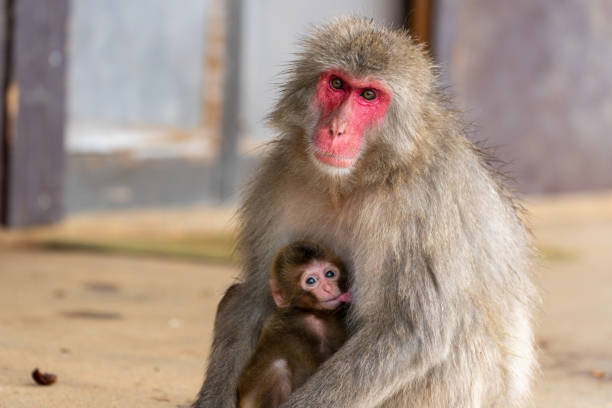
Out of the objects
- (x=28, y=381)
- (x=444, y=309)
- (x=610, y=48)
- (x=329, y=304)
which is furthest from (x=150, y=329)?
(x=610, y=48)

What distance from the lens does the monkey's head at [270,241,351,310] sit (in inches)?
144

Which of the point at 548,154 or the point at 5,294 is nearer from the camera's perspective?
the point at 5,294

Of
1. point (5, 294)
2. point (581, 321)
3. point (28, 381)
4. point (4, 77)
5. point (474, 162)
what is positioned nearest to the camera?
point (474, 162)

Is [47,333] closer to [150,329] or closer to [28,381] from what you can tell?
[150,329]

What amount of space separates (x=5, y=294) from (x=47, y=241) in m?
1.52

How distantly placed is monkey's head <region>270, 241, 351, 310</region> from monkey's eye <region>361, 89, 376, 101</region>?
21.1 inches

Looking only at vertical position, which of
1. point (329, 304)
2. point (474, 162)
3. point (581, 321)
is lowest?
point (581, 321)

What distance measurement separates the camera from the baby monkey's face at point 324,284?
3660 mm

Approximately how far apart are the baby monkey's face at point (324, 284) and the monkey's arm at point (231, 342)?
28 centimetres

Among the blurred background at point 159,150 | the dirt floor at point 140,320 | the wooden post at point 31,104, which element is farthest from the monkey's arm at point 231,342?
the wooden post at point 31,104

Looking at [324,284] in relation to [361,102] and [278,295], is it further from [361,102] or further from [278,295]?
[361,102]

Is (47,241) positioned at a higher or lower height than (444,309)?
lower

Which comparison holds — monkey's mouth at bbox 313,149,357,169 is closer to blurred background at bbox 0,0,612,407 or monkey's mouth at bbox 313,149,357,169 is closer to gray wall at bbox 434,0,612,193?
blurred background at bbox 0,0,612,407

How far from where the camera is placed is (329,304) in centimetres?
372
